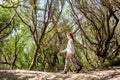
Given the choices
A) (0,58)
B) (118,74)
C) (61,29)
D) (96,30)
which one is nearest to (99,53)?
(96,30)

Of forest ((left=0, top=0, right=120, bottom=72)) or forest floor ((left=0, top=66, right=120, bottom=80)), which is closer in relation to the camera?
forest floor ((left=0, top=66, right=120, bottom=80))

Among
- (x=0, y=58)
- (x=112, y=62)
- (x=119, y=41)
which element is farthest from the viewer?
(x=0, y=58)

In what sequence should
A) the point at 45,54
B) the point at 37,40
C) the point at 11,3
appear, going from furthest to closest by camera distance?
the point at 45,54 → the point at 37,40 → the point at 11,3

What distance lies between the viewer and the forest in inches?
679

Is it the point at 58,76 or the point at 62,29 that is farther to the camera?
the point at 62,29

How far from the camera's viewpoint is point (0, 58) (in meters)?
28.9

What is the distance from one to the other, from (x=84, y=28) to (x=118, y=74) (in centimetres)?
1077

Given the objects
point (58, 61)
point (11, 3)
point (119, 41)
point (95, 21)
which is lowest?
point (58, 61)

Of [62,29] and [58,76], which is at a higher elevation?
[62,29]

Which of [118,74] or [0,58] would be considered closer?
[118,74]

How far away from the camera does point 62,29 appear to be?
22.1 m

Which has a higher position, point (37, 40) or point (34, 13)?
point (34, 13)

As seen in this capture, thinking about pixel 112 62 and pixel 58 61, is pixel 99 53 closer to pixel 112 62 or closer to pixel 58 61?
pixel 112 62

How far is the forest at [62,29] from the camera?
679 inches
